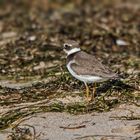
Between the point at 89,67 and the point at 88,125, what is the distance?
86 cm

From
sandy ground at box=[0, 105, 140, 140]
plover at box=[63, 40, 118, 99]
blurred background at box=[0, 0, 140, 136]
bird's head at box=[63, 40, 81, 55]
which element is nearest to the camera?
sandy ground at box=[0, 105, 140, 140]

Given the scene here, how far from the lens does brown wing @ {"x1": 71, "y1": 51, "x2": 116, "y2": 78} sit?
6.58 m

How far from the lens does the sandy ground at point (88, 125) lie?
18.8ft

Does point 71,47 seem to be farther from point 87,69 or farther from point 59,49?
point 59,49

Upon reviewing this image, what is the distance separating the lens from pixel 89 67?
6.66m

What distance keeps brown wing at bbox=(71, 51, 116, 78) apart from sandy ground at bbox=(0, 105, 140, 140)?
0.40 meters

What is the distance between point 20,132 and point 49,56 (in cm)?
359

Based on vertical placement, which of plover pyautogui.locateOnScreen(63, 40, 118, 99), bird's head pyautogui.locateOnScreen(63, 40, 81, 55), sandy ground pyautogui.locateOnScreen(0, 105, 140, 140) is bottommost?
sandy ground pyautogui.locateOnScreen(0, 105, 140, 140)

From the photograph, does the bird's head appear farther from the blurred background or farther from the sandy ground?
the sandy ground

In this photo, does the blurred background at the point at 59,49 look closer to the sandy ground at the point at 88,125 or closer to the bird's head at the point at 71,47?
the sandy ground at the point at 88,125

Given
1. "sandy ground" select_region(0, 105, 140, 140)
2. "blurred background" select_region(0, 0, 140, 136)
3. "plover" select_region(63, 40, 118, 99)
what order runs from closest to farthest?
"sandy ground" select_region(0, 105, 140, 140) → "plover" select_region(63, 40, 118, 99) → "blurred background" select_region(0, 0, 140, 136)

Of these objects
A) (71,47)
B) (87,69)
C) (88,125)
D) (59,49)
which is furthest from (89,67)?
(59,49)

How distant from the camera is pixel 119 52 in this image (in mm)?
10203

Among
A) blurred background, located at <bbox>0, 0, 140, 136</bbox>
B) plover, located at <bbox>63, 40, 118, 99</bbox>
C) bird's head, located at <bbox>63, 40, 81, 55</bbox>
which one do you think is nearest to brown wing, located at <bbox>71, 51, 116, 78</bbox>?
plover, located at <bbox>63, 40, 118, 99</bbox>
